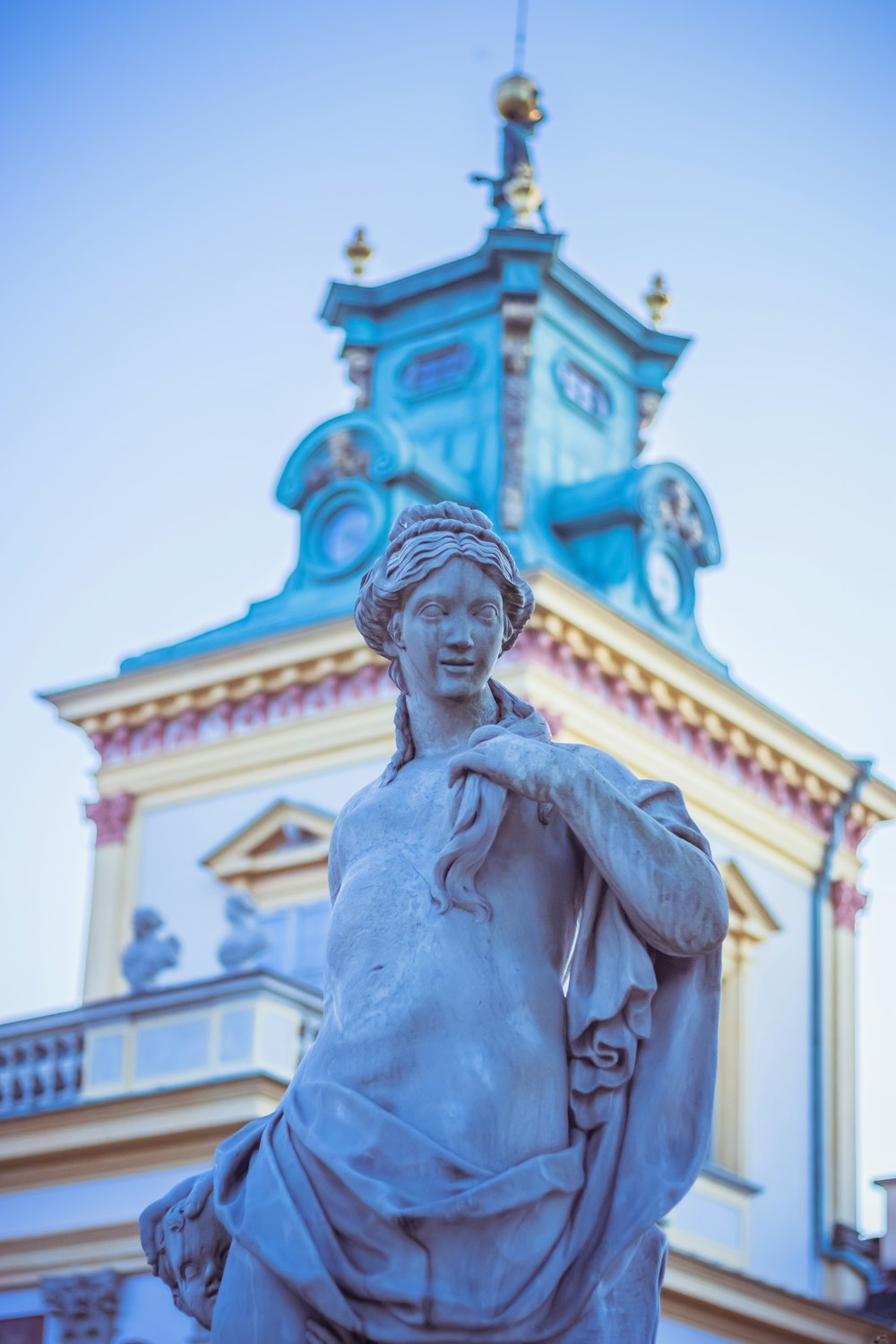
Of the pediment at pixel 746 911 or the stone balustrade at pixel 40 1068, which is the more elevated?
the pediment at pixel 746 911

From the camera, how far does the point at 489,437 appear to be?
28703 mm

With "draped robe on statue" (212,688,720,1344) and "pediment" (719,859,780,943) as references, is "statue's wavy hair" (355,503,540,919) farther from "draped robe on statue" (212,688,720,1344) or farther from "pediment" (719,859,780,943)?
"pediment" (719,859,780,943)

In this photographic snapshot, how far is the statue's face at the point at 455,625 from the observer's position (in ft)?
15.6

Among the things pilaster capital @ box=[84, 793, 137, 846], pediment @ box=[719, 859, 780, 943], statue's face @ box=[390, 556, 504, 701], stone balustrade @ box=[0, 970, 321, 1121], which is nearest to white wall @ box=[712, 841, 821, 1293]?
pediment @ box=[719, 859, 780, 943]

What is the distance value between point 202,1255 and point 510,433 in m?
24.4

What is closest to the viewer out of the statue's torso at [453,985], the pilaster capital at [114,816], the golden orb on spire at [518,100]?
the statue's torso at [453,985]

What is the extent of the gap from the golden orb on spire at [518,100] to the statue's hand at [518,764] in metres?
28.4

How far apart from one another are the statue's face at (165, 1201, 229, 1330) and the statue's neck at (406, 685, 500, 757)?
0.95 meters

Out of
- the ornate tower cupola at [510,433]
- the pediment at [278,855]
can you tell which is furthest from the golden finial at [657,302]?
the pediment at [278,855]

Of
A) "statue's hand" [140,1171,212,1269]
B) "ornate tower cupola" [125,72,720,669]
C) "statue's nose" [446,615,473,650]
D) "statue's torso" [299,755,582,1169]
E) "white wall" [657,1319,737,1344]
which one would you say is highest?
"ornate tower cupola" [125,72,720,669]

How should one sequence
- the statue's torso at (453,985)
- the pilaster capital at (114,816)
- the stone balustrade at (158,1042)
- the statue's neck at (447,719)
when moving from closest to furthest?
the statue's torso at (453,985) → the statue's neck at (447,719) → the stone balustrade at (158,1042) → the pilaster capital at (114,816)

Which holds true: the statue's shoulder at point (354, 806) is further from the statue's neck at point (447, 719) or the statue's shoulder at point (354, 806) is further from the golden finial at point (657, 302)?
the golden finial at point (657, 302)

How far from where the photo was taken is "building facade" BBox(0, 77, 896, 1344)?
25844 mm

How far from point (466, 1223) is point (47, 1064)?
18.9 meters
